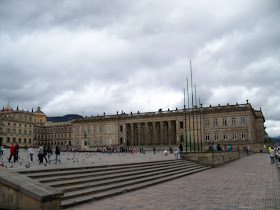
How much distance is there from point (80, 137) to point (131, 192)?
2986 inches

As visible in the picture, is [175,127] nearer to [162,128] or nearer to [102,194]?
[162,128]

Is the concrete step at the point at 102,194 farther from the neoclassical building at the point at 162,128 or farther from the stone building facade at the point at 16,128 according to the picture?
the stone building facade at the point at 16,128

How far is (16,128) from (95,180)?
90663mm

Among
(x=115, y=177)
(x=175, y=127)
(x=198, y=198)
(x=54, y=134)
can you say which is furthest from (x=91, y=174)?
(x=54, y=134)

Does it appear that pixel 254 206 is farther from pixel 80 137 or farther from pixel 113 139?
pixel 80 137

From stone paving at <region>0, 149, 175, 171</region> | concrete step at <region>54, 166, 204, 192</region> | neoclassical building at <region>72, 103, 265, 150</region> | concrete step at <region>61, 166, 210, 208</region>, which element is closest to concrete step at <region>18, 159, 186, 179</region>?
stone paving at <region>0, 149, 175, 171</region>

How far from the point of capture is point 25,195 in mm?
8125

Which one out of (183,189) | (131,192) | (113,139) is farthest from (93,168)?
(113,139)

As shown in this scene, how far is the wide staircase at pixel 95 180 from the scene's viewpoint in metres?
10.8

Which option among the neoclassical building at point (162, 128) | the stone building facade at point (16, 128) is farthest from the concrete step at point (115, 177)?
the stone building facade at point (16, 128)

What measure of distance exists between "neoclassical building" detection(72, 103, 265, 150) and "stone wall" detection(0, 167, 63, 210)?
51054 mm

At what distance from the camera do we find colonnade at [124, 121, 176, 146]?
7600 centimetres

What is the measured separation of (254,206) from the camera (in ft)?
31.4

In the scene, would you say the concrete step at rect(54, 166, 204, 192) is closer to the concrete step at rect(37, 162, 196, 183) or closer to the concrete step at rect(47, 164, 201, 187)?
the concrete step at rect(47, 164, 201, 187)
